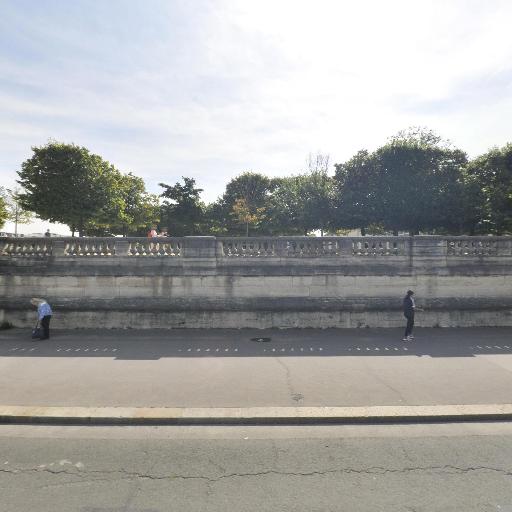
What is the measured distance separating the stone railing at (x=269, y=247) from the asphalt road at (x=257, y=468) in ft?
24.8

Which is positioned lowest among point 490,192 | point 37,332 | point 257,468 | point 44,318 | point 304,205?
point 257,468

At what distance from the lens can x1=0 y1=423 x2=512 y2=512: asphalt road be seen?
403cm

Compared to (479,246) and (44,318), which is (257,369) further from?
(479,246)

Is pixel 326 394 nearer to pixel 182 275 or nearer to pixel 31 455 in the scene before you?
pixel 31 455

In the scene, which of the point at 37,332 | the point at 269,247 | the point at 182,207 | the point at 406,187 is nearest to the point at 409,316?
the point at 269,247

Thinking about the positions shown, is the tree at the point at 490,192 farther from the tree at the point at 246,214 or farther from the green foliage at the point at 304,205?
the tree at the point at 246,214

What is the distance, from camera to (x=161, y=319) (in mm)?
→ 12664

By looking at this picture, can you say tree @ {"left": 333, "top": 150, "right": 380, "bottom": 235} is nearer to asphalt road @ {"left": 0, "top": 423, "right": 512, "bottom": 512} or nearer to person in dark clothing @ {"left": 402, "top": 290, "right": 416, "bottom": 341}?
person in dark clothing @ {"left": 402, "top": 290, "right": 416, "bottom": 341}

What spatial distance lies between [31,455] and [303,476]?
12.6 feet

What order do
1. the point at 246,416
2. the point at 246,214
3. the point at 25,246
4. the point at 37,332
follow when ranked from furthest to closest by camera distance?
the point at 246,214 → the point at 25,246 → the point at 37,332 → the point at 246,416

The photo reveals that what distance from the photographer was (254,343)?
424 inches

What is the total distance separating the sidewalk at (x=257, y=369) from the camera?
673 centimetres

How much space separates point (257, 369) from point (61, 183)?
23213mm

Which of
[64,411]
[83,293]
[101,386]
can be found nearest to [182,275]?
[83,293]
